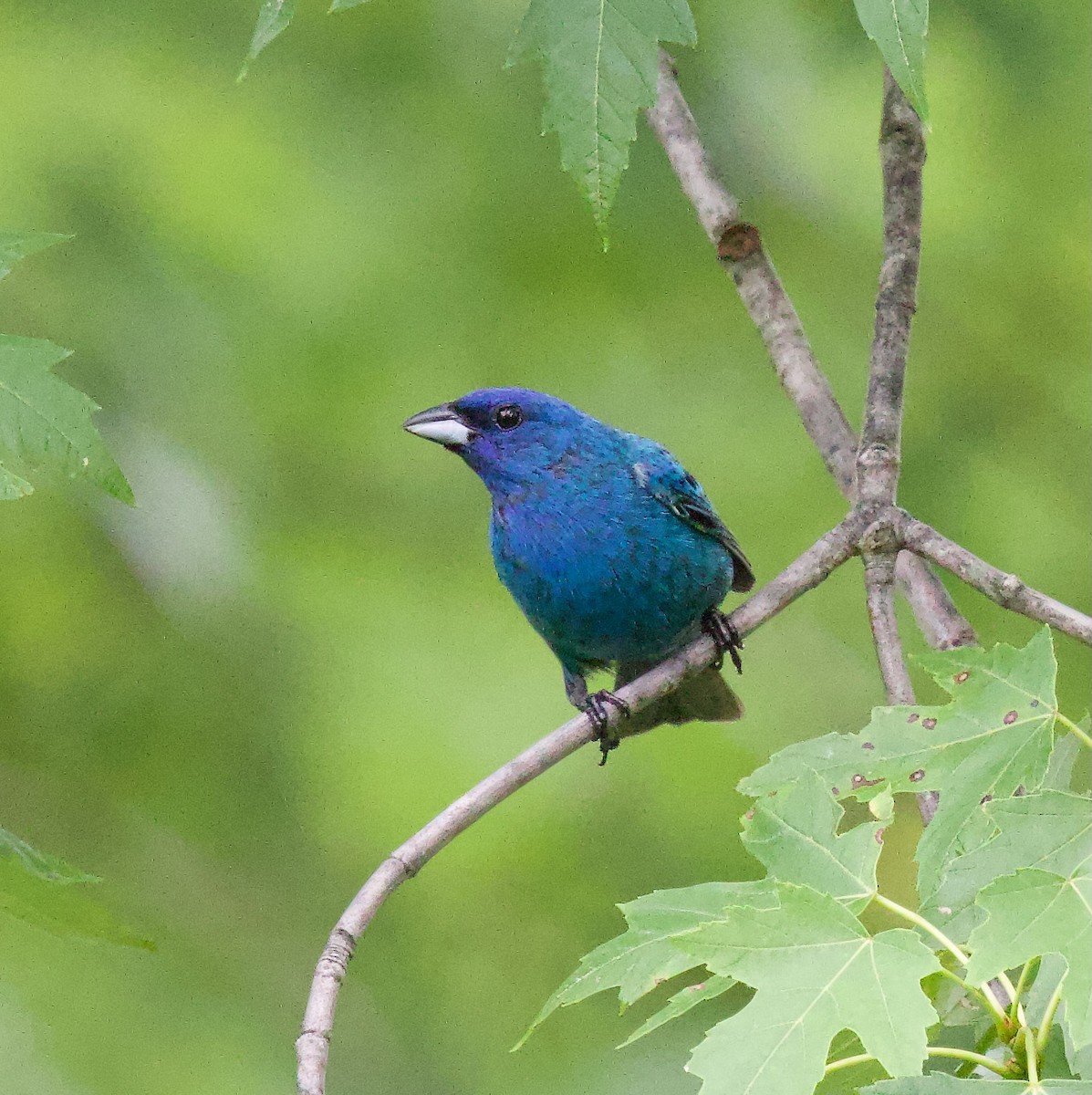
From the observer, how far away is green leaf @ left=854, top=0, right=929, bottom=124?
2.58 metres

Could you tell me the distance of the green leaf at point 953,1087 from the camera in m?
2.10

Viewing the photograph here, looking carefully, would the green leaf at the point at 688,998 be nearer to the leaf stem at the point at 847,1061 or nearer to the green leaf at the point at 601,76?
the leaf stem at the point at 847,1061

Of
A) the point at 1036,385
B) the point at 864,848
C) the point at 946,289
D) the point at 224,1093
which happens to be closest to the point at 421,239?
the point at 946,289

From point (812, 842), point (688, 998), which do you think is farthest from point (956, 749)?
point (688, 998)

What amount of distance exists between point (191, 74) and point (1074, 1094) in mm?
5044

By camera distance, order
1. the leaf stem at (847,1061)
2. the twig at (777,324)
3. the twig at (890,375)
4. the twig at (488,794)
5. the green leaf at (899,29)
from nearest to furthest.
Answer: the leaf stem at (847,1061), the twig at (488,794), the green leaf at (899,29), the twig at (890,375), the twig at (777,324)

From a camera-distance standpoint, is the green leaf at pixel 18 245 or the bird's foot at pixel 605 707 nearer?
the green leaf at pixel 18 245

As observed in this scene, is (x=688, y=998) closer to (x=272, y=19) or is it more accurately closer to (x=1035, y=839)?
(x=1035, y=839)

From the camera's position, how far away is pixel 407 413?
5953 millimetres

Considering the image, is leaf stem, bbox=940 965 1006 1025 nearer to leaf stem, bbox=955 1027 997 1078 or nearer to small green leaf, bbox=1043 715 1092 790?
leaf stem, bbox=955 1027 997 1078

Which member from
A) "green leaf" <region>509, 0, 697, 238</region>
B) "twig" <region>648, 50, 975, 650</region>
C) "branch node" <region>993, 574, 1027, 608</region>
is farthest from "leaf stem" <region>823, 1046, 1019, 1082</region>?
"green leaf" <region>509, 0, 697, 238</region>

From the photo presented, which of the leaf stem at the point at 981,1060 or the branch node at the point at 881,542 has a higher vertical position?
the branch node at the point at 881,542

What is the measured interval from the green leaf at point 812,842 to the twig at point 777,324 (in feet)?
4.23

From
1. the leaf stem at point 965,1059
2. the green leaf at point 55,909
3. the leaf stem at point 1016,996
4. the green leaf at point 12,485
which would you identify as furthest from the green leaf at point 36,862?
the leaf stem at point 1016,996
